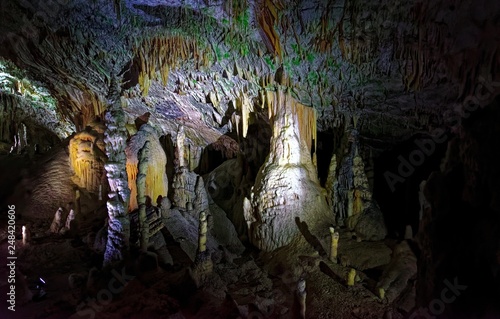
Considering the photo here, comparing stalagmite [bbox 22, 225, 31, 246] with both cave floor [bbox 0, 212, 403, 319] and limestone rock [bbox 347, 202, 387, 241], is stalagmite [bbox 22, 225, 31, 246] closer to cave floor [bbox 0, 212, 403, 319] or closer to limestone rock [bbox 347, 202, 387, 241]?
cave floor [bbox 0, 212, 403, 319]

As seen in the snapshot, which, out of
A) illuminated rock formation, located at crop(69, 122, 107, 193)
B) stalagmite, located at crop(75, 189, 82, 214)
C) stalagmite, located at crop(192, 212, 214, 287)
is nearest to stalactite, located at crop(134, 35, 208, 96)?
stalagmite, located at crop(192, 212, 214, 287)

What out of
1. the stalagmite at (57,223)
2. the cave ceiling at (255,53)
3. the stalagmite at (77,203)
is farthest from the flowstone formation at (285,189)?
the stalagmite at (77,203)

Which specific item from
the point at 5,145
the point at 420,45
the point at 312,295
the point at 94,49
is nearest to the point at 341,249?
the point at 312,295

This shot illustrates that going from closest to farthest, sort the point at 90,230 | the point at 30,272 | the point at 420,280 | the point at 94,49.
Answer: the point at 420,280, the point at 30,272, the point at 94,49, the point at 90,230

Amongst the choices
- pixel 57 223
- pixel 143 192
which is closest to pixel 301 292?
pixel 143 192

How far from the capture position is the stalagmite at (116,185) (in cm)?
819

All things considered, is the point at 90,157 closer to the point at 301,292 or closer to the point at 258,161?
the point at 258,161

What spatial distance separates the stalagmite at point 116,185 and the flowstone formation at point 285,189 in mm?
3967

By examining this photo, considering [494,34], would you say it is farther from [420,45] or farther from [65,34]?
[65,34]

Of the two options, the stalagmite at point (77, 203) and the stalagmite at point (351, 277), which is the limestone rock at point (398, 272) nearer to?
the stalagmite at point (351, 277)

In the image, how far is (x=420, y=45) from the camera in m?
7.41

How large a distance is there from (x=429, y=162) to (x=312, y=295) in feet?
37.3

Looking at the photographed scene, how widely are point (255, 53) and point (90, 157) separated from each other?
918 centimetres

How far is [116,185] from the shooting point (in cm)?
827
